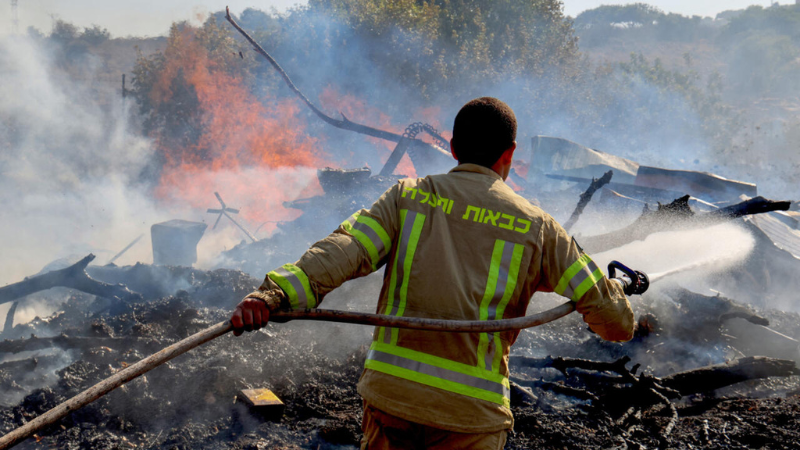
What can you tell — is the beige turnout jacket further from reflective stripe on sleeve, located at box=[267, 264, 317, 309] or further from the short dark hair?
the short dark hair

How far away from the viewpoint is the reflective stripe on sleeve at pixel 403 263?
1.83 m

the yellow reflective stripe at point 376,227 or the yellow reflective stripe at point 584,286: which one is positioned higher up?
the yellow reflective stripe at point 376,227

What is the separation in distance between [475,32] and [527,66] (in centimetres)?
380

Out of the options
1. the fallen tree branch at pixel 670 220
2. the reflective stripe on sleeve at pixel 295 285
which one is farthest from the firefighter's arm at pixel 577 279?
the fallen tree branch at pixel 670 220

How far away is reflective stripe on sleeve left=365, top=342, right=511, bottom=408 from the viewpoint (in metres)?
1.73

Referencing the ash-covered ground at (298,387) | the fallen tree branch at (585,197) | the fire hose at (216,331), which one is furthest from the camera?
the fallen tree branch at (585,197)

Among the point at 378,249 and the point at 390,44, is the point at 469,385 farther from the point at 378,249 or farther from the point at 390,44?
the point at 390,44

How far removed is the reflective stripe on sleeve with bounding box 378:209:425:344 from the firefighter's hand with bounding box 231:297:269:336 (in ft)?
1.62

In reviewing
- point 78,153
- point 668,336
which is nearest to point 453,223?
point 668,336

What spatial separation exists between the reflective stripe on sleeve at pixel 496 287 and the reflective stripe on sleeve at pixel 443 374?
0.06 metres

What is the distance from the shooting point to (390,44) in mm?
24031

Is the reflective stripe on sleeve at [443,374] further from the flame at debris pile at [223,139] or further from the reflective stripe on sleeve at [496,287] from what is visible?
the flame at debris pile at [223,139]

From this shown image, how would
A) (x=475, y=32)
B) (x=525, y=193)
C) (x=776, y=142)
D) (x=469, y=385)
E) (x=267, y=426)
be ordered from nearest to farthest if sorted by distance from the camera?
(x=469, y=385)
(x=267, y=426)
(x=525, y=193)
(x=475, y=32)
(x=776, y=142)

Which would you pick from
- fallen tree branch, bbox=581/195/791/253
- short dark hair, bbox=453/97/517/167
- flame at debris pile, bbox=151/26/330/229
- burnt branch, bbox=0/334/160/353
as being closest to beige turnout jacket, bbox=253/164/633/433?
short dark hair, bbox=453/97/517/167
